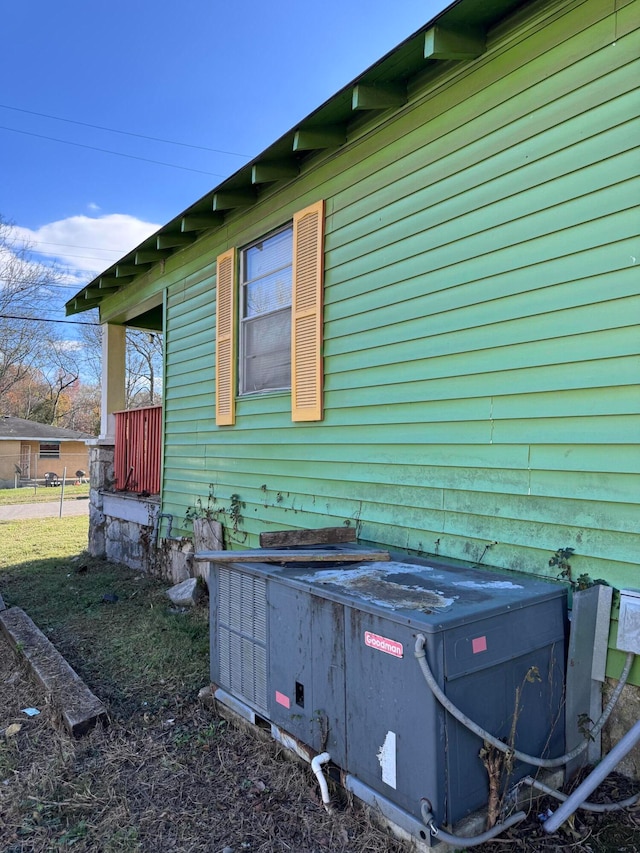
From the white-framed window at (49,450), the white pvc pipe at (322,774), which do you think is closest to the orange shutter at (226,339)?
the white pvc pipe at (322,774)

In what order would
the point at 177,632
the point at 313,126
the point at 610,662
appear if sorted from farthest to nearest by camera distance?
1. the point at 177,632
2. the point at 313,126
3. the point at 610,662

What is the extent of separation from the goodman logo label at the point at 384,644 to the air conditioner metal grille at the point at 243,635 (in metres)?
0.83

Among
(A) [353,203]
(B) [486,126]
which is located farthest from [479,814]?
(A) [353,203]

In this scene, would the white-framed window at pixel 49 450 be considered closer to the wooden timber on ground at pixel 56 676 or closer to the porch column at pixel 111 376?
the porch column at pixel 111 376

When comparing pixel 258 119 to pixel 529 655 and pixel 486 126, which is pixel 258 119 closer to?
pixel 486 126

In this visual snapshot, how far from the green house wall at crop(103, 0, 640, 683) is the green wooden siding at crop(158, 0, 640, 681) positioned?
1 centimetres

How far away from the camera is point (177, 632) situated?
4633 millimetres

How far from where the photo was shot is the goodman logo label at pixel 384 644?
199cm

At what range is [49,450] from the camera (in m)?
30.7

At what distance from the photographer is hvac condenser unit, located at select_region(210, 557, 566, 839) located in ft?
6.25

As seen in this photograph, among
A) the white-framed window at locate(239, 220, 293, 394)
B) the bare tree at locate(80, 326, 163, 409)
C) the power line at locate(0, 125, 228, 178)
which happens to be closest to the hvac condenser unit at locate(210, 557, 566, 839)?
the white-framed window at locate(239, 220, 293, 394)

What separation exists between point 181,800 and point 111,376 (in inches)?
294

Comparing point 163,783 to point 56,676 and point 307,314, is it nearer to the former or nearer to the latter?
point 56,676

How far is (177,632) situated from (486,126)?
428 centimetres
